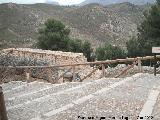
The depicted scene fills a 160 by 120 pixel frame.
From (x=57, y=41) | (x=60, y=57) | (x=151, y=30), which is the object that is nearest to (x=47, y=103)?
(x=60, y=57)

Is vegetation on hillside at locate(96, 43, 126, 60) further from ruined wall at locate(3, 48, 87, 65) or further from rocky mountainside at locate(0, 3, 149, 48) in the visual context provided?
rocky mountainside at locate(0, 3, 149, 48)

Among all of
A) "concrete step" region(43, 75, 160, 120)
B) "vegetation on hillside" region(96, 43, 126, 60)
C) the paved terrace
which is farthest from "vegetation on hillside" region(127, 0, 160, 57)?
"concrete step" region(43, 75, 160, 120)

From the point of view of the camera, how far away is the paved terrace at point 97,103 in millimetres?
7213

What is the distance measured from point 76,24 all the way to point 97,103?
64.0 metres

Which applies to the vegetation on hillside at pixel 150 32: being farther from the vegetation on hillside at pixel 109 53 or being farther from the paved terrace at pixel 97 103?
the paved terrace at pixel 97 103

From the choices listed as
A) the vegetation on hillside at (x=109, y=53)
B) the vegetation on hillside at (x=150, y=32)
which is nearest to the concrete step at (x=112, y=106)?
the vegetation on hillside at (x=150, y=32)

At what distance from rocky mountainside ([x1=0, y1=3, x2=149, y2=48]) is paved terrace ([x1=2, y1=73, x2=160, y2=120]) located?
44.7 meters

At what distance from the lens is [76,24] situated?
7144 centimetres

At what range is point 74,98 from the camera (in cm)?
885

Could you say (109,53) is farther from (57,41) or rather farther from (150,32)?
(150,32)

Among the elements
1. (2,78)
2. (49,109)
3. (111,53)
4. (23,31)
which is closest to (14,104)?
(49,109)

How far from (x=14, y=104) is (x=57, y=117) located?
2.46 m

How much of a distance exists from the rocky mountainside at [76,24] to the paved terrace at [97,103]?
44.7 meters

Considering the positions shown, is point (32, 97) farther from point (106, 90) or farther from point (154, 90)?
point (154, 90)
